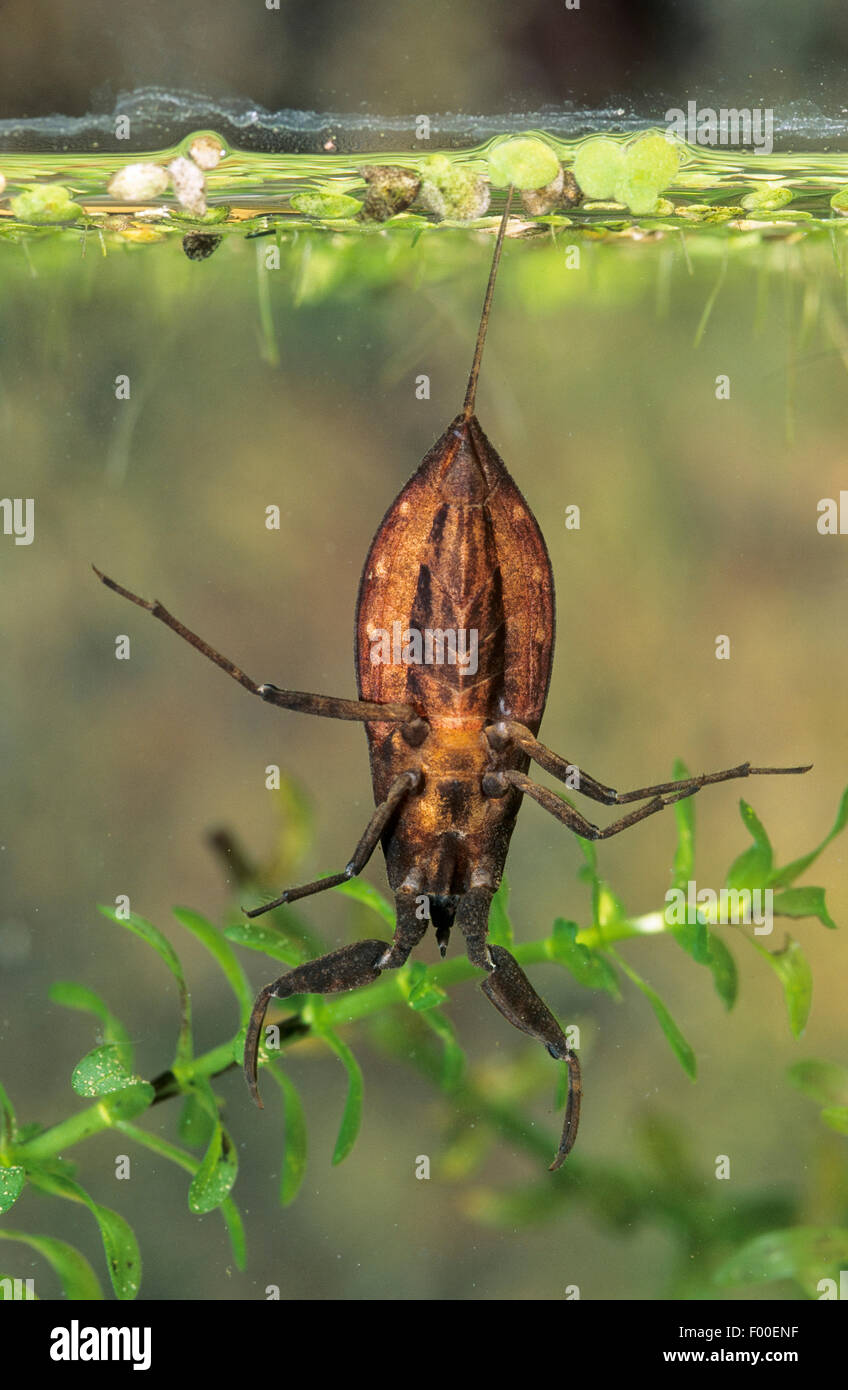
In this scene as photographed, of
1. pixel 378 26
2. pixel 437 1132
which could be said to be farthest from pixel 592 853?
pixel 378 26

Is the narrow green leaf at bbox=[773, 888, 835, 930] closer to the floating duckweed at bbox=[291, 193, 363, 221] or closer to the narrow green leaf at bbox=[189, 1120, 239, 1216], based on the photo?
the narrow green leaf at bbox=[189, 1120, 239, 1216]

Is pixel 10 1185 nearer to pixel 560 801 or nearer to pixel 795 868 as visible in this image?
pixel 560 801

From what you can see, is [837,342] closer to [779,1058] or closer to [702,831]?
[702,831]

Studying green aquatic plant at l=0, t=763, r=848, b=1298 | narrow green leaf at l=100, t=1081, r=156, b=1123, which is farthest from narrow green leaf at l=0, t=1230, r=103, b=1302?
narrow green leaf at l=100, t=1081, r=156, b=1123

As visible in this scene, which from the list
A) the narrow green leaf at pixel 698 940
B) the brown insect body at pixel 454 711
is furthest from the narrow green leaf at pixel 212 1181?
the narrow green leaf at pixel 698 940

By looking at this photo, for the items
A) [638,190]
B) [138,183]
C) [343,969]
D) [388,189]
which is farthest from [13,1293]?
[638,190]

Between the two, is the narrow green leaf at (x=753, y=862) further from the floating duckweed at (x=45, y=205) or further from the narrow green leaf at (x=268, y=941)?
the floating duckweed at (x=45, y=205)
